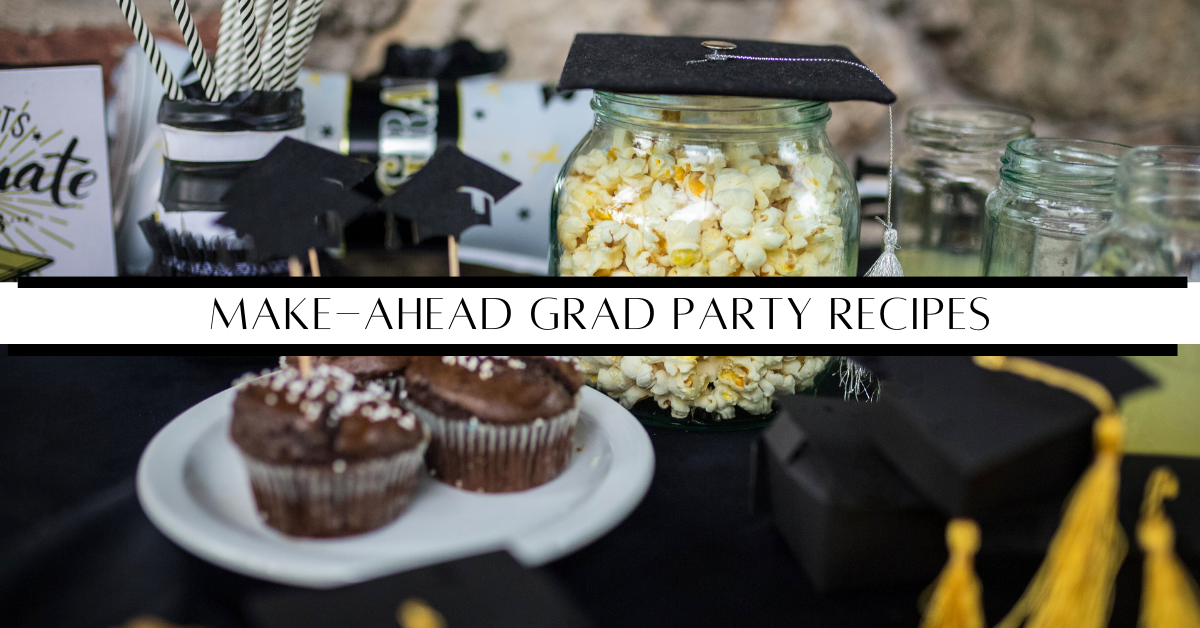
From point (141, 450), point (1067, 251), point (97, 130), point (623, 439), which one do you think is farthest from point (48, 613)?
point (1067, 251)

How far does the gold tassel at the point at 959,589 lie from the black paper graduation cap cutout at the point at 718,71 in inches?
12.8

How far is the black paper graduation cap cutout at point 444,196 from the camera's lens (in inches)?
24.7

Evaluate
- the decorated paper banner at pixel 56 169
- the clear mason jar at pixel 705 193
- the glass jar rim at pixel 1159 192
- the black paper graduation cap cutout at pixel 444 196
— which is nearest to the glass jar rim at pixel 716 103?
the clear mason jar at pixel 705 193

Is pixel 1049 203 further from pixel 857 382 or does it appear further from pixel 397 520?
pixel 397 520

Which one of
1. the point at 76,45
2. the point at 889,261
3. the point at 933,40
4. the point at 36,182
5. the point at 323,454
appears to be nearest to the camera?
the point at 323,454

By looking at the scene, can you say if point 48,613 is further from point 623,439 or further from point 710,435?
point 710,435

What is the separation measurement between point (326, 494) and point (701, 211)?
13.5 inches

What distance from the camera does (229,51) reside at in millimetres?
773

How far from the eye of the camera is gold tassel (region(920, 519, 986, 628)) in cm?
43

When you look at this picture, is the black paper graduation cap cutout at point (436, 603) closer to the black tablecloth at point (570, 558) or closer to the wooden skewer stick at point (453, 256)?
the black tablecloth at point (570, 558)

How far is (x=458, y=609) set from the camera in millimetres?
411

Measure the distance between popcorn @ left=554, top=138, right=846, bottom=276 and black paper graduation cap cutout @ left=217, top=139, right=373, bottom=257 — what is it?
7.3 inches

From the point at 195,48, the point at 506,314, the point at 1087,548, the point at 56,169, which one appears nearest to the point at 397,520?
the point at 506,314

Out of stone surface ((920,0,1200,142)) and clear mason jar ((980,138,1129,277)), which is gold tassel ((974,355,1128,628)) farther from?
stone surface ((920,0,1200,142))
